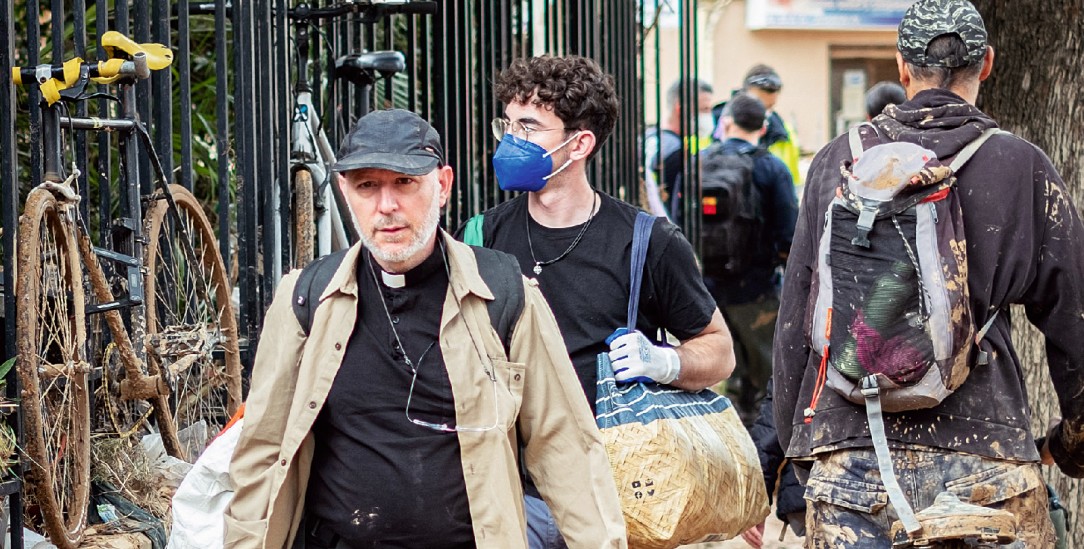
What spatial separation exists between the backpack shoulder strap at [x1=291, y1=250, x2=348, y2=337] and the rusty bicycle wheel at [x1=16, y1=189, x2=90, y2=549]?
1.02 metres

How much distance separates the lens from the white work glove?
4.09 metres

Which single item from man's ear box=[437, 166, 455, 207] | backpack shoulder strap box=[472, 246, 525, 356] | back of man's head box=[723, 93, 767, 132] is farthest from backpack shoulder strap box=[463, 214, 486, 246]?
back of man's head box=[723, 93, 767, 132]

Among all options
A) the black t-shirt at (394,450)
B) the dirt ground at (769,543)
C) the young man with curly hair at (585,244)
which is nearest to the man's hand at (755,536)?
the young man with curly hair at (585,244)

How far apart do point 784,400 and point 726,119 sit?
6470 mm

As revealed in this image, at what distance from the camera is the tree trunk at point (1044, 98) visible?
19.7ft

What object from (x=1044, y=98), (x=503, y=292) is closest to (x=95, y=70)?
(x=503, y=292)

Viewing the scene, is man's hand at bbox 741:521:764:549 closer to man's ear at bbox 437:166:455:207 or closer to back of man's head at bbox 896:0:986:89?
back of man's head at bbox 896:0:986:89

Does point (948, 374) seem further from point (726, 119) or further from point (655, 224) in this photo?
point (726, 119)

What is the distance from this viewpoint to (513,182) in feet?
14.4

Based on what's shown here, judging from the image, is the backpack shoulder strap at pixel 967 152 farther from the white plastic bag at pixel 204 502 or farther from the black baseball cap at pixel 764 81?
the black baseball cap at pixel 764 81

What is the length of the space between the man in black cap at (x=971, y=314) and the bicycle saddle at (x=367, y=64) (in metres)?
2.46

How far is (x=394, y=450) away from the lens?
10.6 ft

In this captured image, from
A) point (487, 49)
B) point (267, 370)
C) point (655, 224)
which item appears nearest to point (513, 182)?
point (655, 224)

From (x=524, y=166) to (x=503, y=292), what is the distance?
1091 millimetres
